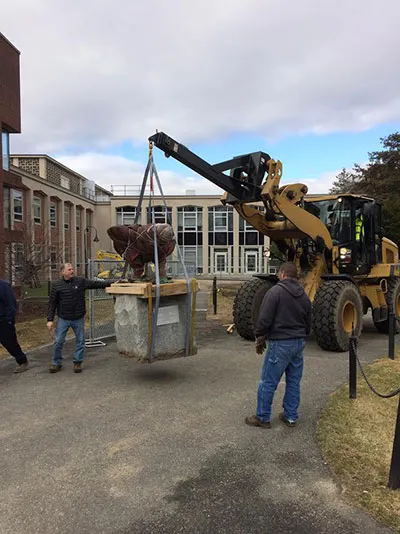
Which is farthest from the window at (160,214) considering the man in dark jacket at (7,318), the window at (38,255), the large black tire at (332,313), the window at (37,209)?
the window at (37,209)

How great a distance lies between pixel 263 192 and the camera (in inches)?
304

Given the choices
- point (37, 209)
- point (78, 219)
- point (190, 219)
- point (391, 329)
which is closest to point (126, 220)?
point (78, 219)

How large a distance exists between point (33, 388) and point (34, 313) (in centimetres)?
898

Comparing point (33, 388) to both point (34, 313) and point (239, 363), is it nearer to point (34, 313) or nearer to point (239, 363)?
point (239, 363)

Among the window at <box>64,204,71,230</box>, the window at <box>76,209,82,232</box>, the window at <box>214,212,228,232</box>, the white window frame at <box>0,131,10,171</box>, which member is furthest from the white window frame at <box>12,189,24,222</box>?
the window at <box>214,212,228,232</box>

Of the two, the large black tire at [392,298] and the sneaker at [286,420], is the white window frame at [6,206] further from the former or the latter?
the sneaker at [286,420]

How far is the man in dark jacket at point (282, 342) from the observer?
461 cm

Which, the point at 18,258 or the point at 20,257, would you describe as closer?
the point at 20,257

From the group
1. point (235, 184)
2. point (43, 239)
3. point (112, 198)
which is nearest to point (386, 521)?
point (235, 184)

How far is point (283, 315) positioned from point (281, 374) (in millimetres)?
622

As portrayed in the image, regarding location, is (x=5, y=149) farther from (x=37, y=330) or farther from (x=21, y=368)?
(x=21, y=368)

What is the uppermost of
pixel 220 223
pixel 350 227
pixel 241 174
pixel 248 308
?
pixel 220 223

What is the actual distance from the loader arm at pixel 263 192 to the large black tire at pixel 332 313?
1.02 metres

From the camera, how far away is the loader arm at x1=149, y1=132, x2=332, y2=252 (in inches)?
294
